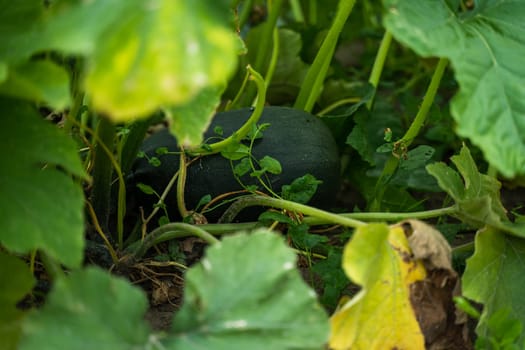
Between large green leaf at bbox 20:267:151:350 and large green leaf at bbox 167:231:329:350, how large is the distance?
6 cm

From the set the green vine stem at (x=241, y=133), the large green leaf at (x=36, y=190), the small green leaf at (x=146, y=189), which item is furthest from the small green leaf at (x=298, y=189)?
the large green leaf at (x=36, y=190)

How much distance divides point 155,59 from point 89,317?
0.31 meters

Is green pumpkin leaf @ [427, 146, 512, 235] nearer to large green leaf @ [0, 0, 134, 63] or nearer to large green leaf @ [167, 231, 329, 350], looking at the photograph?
large green leaf @ [167, 231, 329, 350]

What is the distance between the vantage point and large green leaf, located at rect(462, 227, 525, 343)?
1233mm

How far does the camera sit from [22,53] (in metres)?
0.95

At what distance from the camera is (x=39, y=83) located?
0.94 metres

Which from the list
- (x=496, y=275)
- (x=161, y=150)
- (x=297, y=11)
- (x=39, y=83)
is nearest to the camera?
(x=39, y=83)

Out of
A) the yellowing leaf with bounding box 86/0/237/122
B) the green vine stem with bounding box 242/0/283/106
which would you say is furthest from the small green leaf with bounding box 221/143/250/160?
the yellowing leaf with bounding box 86/0/237/122

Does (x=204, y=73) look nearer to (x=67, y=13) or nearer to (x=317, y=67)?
(x=67, y=13)

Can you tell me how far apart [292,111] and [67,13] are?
35.4 inches

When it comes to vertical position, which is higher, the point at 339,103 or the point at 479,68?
the point at 479,68

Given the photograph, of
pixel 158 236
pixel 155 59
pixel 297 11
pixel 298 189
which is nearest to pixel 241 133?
pixel 298 189

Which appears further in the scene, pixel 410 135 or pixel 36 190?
pixel 410 135

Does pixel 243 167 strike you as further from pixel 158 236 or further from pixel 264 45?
pixel 264 45
